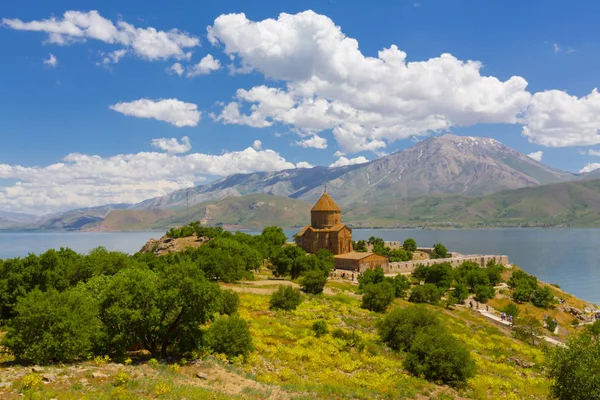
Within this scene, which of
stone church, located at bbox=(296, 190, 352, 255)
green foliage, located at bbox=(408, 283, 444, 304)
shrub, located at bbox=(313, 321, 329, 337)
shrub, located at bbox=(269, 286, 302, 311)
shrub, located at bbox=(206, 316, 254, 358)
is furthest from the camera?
stone church, located at bbox=(296, 190, 352, 255)

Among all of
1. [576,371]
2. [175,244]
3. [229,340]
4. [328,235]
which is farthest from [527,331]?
[175,244]

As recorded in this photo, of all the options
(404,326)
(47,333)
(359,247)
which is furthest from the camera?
(359,247)

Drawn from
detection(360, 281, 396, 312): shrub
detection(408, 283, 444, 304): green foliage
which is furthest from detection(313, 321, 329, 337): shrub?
detection(408, 283, 444, 304): green foliage

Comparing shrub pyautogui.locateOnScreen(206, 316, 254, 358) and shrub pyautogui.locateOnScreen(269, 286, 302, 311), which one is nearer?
shrub pyautogui.locateOnScreen(206, 316, 254, 358)

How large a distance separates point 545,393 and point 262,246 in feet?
211

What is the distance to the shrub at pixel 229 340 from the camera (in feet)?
84.7

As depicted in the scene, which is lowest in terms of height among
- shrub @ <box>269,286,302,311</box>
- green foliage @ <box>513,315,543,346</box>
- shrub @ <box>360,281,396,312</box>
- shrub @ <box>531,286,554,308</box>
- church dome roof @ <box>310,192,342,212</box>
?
shrub @ <box>531,286,554,308</box>

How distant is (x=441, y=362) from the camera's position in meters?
26.8

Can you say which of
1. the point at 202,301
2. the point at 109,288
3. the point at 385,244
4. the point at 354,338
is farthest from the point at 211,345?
the point at 385,244

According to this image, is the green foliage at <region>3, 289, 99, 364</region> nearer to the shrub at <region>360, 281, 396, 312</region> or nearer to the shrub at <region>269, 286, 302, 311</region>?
the shrub at <region>269, 286, 302, 311</region>

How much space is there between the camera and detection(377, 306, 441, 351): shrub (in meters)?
33.5

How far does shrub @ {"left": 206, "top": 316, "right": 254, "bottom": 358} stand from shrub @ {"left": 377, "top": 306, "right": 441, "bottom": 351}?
44.8ft

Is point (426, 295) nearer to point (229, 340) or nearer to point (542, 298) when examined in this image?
point (542, 298)

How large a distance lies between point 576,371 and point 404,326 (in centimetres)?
Answer: 1454
